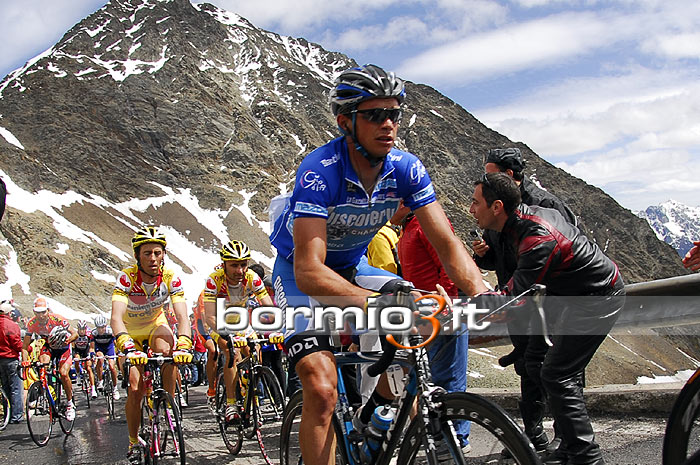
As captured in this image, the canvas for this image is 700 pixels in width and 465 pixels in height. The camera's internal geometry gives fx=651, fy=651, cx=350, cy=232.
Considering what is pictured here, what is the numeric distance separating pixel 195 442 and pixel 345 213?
213 inches

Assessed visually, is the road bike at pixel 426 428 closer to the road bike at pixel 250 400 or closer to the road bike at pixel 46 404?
the road bike at pixel 250 400

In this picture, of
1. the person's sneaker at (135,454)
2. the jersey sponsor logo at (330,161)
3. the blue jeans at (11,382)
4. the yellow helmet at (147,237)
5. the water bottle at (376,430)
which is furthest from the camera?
the blue jeans at (11,382)

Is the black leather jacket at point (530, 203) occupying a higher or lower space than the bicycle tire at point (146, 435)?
higher

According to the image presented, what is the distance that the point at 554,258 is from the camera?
13.0 feet

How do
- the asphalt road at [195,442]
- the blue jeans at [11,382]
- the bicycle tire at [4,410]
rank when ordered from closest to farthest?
the asphalt road at [195,442]
the bicycle tire at [4,410]
the blue jeans at [11,382]

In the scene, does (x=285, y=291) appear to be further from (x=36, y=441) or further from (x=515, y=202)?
(x=36, y=441)

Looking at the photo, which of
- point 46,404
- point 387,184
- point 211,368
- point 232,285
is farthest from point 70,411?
point 387,184

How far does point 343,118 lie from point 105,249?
8407cm

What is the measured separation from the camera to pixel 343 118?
346 cm

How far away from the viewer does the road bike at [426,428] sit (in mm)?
2499

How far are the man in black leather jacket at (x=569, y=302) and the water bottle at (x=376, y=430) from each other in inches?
48.2

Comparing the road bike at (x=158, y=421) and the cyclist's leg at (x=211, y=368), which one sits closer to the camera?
the road bike at (x=158, y=421)

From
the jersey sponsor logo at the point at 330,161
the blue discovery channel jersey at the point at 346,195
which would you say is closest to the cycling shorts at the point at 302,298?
the blue discovery channel jersey at the point at 346,195

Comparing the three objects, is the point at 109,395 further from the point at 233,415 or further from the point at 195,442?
the point at 233,415
